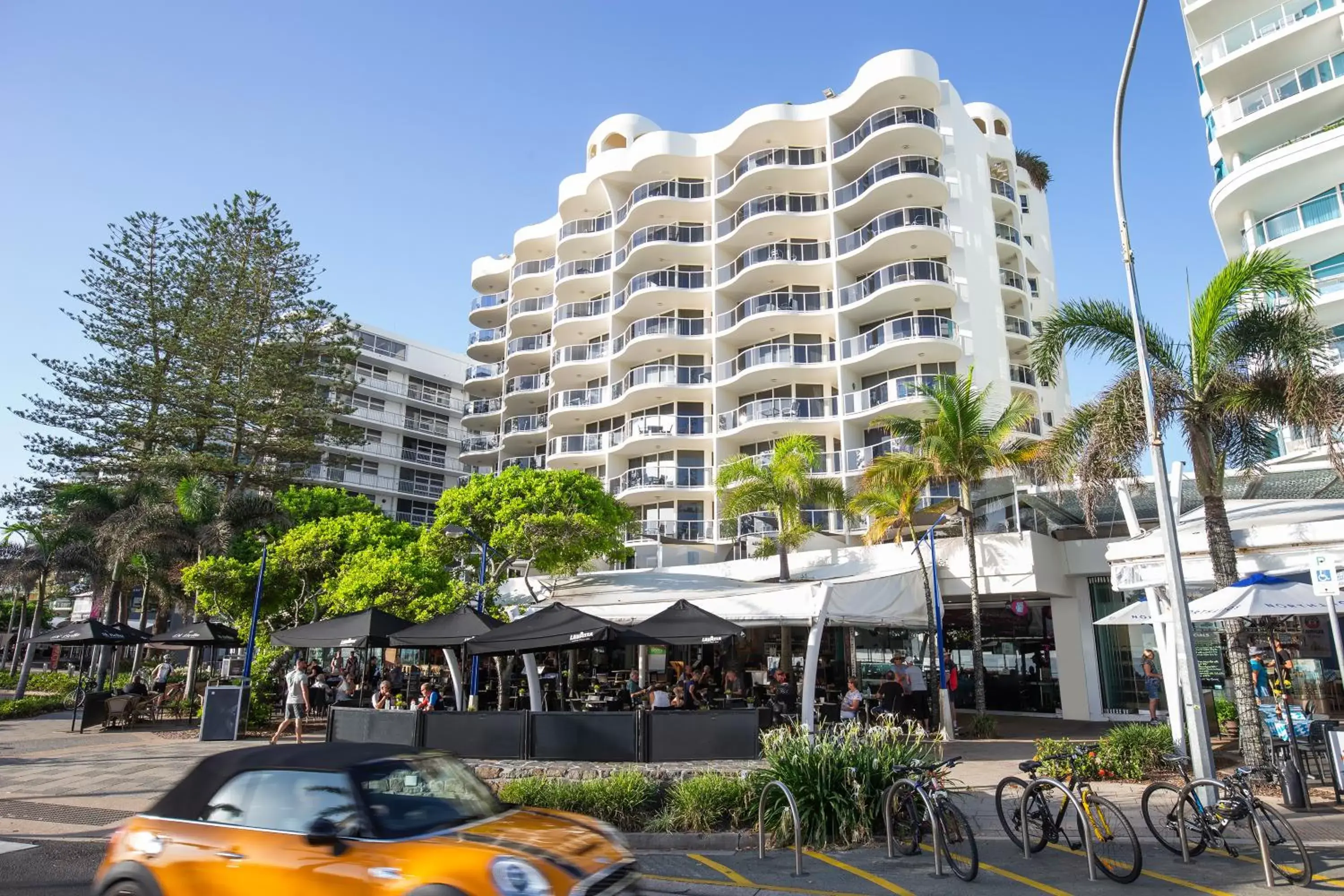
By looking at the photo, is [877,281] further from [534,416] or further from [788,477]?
[534,416]

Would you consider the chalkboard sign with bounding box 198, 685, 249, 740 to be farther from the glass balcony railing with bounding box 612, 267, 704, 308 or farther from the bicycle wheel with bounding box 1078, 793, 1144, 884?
the glass balcony railing with bounding box 612, 267, 704, 308

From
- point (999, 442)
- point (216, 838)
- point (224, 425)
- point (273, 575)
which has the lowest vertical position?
point (216, 838)

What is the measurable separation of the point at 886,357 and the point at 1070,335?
66.1ft

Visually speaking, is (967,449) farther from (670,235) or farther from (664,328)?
(670,235)

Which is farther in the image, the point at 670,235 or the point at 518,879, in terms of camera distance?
the point at 670,235

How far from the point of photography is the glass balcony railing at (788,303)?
37.0 meters

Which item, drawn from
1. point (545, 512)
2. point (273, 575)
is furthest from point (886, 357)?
point (273, 575)

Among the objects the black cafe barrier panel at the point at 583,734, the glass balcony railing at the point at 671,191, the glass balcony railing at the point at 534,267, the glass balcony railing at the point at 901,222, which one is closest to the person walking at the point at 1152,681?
the black cafe barrier panel at the point at 583,734

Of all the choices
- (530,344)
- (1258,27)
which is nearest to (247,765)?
(1258,27)

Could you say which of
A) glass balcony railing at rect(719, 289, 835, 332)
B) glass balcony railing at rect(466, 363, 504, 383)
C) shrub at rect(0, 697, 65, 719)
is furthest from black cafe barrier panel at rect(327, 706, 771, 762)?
glass balcony railing at rect(466, 363, 504, 383)

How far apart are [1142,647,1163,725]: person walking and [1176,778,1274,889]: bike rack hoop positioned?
37.2ft

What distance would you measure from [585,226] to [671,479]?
60.9 feet

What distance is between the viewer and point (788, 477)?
25391 millimetres

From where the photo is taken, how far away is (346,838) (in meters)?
4.95
